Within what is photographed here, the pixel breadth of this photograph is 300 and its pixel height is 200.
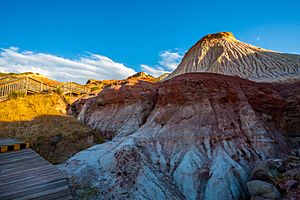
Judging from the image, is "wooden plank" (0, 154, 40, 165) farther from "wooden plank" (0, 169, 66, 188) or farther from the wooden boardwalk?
"wooden plank" (0, 169, 66, 188)

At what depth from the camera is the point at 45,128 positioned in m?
10.0

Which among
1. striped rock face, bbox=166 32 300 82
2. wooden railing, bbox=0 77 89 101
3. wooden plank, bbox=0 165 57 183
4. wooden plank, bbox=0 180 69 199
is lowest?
wooden plank, bbox=0 180 69 199

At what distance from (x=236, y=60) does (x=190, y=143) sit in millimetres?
23386

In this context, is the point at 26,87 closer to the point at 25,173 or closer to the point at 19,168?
the point at 19,168

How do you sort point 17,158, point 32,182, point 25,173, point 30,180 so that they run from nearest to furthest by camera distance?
point 32,182
point 30,180
point 25,173
point 17,158

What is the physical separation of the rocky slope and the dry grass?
1438mm

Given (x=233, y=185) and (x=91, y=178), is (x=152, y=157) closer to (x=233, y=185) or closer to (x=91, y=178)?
(x=91, y=178)

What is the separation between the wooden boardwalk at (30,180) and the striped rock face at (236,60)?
68.0ft

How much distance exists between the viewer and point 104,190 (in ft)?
17.2

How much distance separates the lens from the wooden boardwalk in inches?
148

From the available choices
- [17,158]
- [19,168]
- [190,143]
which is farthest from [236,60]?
[19,168]

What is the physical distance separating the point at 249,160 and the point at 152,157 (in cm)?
342

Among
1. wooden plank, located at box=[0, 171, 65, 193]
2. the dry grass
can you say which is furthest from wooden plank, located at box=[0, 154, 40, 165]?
the dry grass

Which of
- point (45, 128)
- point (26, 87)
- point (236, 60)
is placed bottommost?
point (45, 128)
